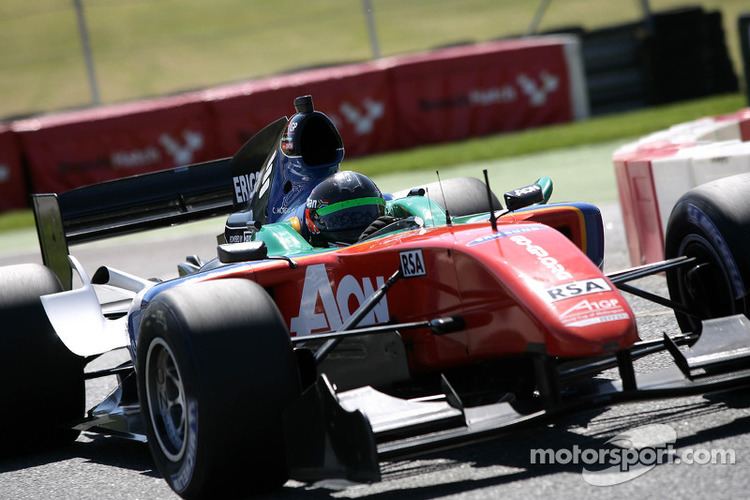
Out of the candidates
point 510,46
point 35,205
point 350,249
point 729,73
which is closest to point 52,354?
point 35,205

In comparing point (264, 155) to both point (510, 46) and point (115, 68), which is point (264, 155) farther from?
point (115, 68)

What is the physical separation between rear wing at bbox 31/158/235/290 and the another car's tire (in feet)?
4.73

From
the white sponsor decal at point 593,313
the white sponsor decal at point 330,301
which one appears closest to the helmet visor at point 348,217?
the white sponsor decal at point 330,301

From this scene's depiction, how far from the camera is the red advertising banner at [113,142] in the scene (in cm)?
1878

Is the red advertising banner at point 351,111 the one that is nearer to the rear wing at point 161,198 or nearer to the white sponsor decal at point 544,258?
the rear wing at point 161,198

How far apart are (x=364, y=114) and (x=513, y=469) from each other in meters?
15.2

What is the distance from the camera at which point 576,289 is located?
5.03 m

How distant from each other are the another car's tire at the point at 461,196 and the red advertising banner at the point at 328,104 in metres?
10.9

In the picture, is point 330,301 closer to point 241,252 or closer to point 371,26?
point 241,252

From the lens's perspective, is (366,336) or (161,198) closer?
(366,336)

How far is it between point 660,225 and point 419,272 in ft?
12.1

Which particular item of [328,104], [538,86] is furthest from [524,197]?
[538,86]

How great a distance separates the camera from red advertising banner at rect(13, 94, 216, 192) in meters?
18.8

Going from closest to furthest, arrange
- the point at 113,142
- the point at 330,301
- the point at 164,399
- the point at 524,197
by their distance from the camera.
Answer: the point at 164,399 < the point at 330,301 < the point at 524,197 < the point at 113,142
